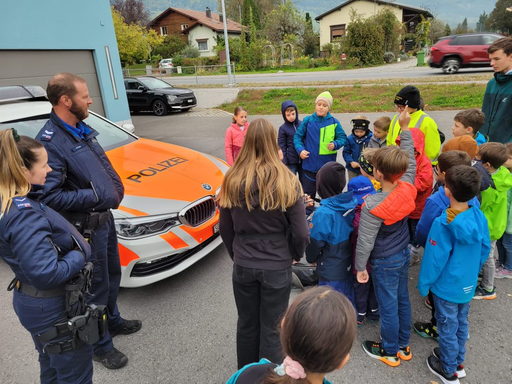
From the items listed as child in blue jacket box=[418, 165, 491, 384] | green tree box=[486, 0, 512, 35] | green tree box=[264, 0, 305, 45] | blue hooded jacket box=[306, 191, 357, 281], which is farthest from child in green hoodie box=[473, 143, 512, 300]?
green tree box=[486, 0, 512, 35]

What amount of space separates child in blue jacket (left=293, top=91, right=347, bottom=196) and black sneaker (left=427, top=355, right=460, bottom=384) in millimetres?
2512

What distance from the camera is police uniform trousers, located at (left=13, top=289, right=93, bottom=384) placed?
1.88 metres

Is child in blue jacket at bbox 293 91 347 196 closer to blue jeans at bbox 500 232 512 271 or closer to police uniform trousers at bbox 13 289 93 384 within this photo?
blue jeans at bbox 500 232 512 271

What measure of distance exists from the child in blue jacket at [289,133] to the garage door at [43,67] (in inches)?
306

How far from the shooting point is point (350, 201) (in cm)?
251

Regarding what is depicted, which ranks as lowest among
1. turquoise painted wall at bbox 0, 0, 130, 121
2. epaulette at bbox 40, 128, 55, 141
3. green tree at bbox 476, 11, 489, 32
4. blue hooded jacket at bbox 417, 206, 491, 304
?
blue hooded jacket at bbox 417, 206, 491, 304

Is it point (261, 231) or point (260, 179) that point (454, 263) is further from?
point (260, 179)

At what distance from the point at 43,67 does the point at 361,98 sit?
10926 millimetres

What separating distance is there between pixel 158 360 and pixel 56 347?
98 cm

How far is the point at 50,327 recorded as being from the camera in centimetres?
190

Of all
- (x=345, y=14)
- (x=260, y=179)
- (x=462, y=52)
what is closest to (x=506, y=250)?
(x=260, y=179)

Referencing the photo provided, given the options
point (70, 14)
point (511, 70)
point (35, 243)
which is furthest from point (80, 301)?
point (70, 14)

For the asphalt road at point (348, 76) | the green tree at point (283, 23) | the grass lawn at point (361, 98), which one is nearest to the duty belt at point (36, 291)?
the grass lawn at point (361, 98)

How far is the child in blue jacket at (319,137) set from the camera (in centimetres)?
428
